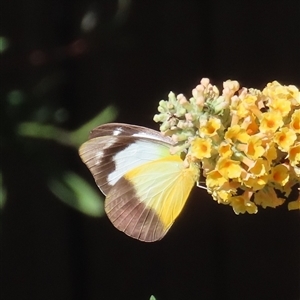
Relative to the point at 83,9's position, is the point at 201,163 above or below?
below

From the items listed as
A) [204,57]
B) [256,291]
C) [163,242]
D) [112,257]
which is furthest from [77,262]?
[204,57]

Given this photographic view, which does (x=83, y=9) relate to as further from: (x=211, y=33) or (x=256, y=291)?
(x=256, y=291)

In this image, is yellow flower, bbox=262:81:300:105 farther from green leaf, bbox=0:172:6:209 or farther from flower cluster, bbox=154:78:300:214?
green leaf, bbox=0:172:6:209

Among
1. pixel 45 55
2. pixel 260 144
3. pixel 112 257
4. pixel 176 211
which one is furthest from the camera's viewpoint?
pixel 112 257

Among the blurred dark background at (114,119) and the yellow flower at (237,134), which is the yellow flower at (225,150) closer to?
the yellow flower at (237,134)

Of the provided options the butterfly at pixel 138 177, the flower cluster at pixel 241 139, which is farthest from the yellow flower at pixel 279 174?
the butterfly at pixel 138 177

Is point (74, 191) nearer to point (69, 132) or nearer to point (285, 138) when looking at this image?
point (69, 132)

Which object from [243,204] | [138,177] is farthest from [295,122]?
[138,177]
